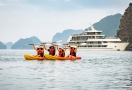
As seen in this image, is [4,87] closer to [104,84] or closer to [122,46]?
[104,84]

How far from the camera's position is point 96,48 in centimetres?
18750

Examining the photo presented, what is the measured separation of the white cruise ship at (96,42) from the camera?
7288 inches

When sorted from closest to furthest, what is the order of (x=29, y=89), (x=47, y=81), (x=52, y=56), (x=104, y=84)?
(x=29, y=89) < (x=104, y=84) < (x=47, y=81) < (x=52, y=56)

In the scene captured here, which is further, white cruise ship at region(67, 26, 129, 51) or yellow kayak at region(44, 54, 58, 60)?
white cruise ship at region(67, 26, 129, 51)

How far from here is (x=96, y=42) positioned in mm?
188875

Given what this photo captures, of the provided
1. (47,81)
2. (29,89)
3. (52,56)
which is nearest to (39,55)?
(52,56)

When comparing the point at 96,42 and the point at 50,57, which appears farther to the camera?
the point at 96,42

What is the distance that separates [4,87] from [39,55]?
1675 inches

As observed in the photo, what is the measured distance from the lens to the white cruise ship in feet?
607

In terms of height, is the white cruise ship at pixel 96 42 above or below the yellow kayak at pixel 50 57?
above

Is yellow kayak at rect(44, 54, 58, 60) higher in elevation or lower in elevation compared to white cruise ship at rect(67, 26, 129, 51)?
lower

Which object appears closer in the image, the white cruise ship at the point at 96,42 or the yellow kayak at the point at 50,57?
the yellow kayak at the point at 50,57

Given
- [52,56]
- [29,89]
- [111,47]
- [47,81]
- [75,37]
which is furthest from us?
[75,37]

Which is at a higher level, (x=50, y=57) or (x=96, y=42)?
(x=96, y=42)
